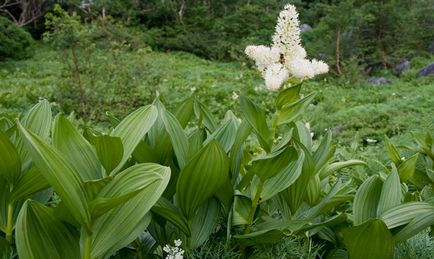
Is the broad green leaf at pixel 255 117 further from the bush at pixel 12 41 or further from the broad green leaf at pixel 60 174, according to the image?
the bush at pixel 12 41

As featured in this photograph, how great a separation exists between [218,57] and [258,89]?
7.32m

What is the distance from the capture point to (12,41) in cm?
1296

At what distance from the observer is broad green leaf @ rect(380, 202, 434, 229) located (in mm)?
1351

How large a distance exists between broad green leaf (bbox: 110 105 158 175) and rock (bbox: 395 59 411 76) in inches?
571

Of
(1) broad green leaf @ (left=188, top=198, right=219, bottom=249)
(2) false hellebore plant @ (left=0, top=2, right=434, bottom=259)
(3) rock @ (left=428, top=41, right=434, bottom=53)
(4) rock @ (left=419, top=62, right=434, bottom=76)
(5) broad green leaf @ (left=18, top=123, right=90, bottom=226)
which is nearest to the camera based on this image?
(5) broad green leaf @ (left=18, top=123, right=90, bottom=226)

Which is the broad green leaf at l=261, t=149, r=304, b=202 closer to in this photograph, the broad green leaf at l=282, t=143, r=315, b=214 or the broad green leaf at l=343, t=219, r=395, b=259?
the broad green leaf at l=282, t=143, r=315, b=214

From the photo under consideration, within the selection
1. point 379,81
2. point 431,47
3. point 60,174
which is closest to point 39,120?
point 60,174

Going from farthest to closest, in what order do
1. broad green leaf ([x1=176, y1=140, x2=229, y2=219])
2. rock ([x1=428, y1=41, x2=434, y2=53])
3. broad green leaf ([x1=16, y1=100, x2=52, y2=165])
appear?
rock ([x1=428, y1=41, x2=434, y2=53]), broad green leaf ([x1=16, y1=100, x2=52, y2=165]), broad green leaf ([x1=176, y1=140, x2=229, y2=219])

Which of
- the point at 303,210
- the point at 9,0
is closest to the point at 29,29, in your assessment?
the point at 9,0

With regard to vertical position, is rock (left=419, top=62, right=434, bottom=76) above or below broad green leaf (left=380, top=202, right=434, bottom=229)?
below

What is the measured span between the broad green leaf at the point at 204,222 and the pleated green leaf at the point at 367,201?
41 cm

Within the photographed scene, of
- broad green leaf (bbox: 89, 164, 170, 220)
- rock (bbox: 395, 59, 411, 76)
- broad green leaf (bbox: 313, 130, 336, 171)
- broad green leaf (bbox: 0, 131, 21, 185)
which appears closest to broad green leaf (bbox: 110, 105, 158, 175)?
broad green leaf (bbox: 89, 164, 170, 220)

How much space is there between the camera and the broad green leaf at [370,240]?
4.14 ft

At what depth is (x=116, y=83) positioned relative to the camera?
27.4ft
